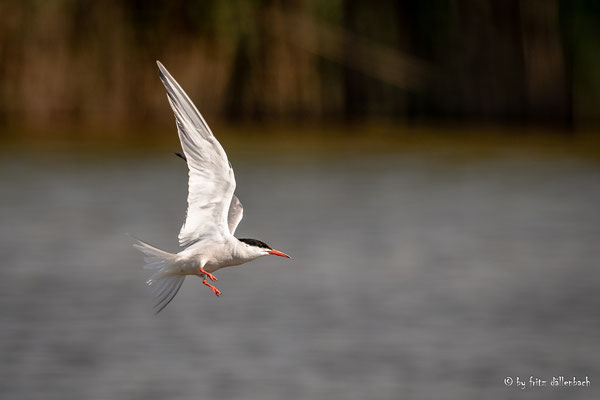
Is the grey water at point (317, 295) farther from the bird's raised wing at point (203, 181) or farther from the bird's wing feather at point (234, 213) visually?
the bird's raised wing at point (203, 181)

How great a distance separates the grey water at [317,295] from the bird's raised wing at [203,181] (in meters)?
2.54

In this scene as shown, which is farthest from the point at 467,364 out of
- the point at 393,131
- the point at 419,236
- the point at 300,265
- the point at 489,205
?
the point at 393,131

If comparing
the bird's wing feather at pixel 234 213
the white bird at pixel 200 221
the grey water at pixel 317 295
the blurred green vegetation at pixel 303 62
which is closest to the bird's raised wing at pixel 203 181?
Result: the white bird at pixel 200 221

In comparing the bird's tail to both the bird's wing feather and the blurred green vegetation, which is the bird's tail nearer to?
the bird's wing feather

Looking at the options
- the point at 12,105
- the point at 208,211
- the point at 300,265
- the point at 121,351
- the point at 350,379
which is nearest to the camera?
the point at 208,211

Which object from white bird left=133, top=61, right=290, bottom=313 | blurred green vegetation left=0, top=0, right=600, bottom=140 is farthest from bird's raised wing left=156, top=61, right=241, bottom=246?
blurred green vegetation left=0, top=0, right=600, bottom=140

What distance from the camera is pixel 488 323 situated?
835 cm

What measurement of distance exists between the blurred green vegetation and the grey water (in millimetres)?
2464

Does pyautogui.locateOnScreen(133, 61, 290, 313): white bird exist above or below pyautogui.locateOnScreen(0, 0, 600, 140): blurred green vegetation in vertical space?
below

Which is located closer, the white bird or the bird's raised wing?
the white bird

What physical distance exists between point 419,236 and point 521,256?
52.7 inches

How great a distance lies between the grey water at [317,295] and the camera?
6.99 meters

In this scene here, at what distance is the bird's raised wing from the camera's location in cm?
410

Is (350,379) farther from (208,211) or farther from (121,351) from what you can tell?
(208,211)
